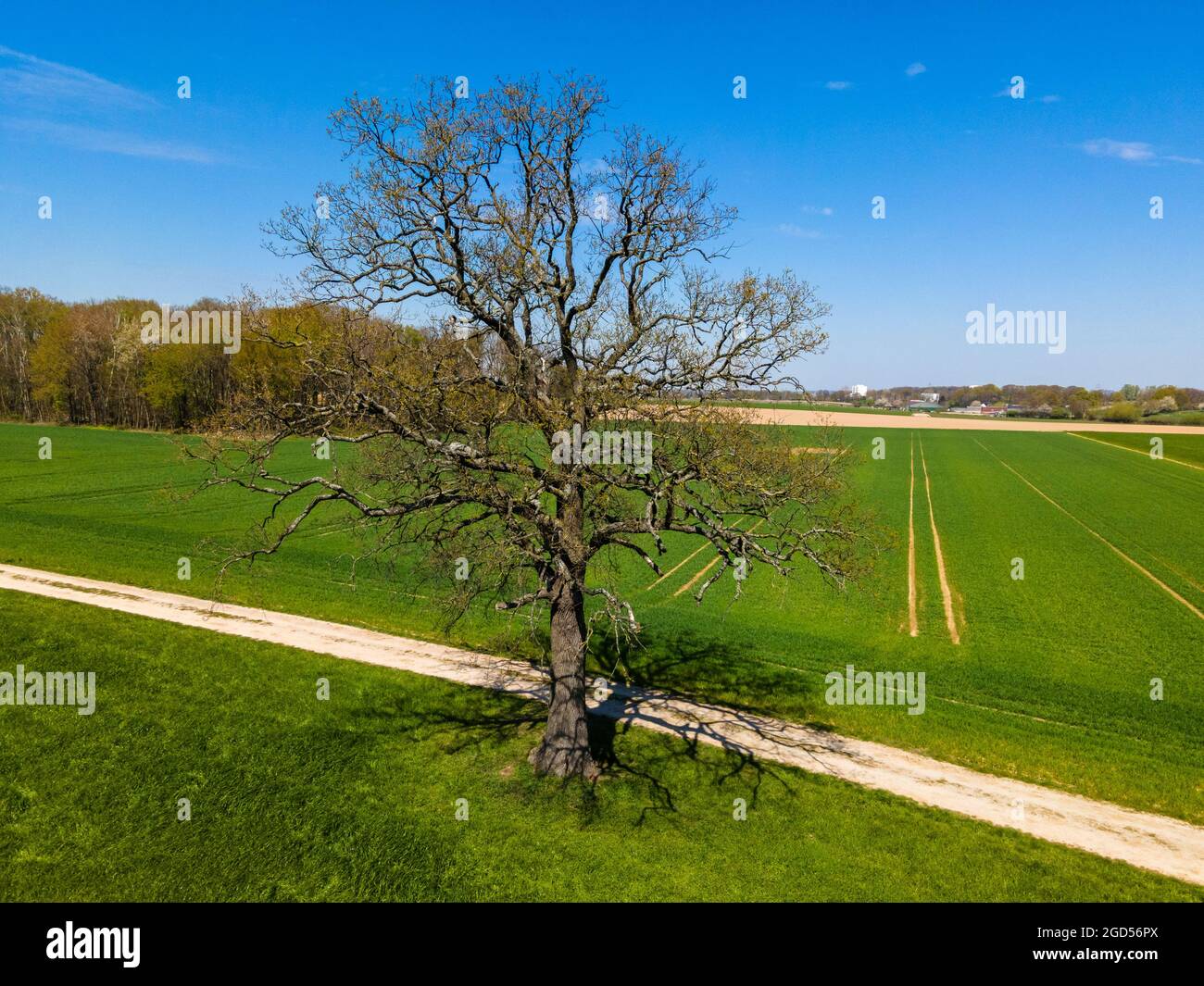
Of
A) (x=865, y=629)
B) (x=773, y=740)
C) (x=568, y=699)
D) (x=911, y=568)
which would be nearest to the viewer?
(x=568, y=699)

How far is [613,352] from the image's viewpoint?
14.4m

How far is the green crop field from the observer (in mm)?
16344

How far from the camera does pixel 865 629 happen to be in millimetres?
26062

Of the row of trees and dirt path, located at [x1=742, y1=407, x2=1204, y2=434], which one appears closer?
the row of trees

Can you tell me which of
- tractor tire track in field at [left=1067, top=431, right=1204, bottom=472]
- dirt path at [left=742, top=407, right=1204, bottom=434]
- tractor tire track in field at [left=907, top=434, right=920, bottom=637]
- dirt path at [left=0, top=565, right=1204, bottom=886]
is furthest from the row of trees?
tractor tire track in field at [left=1067, top=431, right=1204, bottom=472]

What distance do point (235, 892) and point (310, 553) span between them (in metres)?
22.8

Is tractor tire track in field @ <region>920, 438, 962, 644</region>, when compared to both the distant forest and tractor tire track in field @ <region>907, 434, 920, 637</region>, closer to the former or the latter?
tractor tire track in field @ <region>907, 434, 920, 637</region>

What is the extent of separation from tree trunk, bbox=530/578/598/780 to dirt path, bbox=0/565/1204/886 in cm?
319

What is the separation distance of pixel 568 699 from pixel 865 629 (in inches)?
596

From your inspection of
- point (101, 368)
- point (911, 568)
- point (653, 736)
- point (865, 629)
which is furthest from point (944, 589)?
point (101, 368)

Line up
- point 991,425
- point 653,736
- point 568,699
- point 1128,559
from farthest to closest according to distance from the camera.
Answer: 1. point 991,425
2. point 1128,559
3. point 653,736
4. point 568,699

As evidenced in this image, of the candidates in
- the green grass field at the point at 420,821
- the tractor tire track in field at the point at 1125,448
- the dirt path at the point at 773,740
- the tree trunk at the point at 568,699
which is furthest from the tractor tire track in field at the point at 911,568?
the tractor tire track in field at the point at 1125,448

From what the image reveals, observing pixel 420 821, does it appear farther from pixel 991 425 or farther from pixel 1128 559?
pixel 991 425

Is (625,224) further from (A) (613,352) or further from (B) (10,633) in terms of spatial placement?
(B) (10,633)
